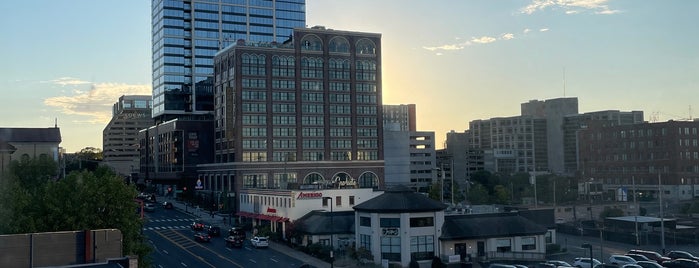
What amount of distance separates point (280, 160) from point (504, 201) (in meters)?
49.5

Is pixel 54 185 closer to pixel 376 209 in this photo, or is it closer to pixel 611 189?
pixel 376 209

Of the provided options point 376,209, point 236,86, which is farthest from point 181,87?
point 376,209

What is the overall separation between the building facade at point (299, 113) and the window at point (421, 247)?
205ft

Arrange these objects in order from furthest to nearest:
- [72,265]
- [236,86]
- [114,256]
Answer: [236,86]
[114,256]
[72,265]

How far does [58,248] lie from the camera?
31.2 m

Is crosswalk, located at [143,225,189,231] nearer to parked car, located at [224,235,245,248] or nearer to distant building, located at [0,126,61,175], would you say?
parked car, located at [224,235,245,248]

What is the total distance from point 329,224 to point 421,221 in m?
14.6

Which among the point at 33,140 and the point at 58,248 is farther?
the point at 33,140

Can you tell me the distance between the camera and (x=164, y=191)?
17912cm

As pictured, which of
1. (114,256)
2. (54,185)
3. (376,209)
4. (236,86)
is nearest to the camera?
(114,256)

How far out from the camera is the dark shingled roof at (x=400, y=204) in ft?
228

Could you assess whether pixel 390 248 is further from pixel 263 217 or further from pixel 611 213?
pixel 611 213

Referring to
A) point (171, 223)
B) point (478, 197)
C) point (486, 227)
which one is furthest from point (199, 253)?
point (478, 197)

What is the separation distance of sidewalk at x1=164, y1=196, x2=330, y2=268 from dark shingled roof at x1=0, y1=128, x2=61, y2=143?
26.8 meters
